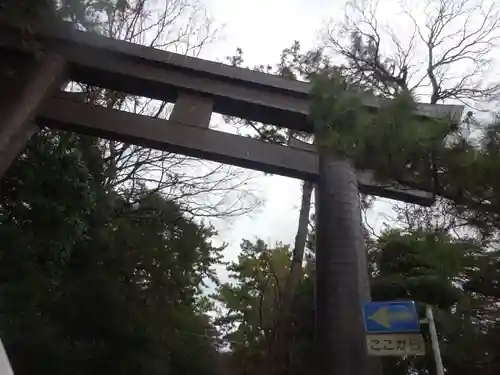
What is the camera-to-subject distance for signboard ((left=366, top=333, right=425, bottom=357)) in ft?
8.64

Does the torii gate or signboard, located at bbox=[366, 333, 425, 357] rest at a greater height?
the torii gate

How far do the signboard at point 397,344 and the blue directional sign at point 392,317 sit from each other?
0.10ft

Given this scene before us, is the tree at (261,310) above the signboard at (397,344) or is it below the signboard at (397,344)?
above

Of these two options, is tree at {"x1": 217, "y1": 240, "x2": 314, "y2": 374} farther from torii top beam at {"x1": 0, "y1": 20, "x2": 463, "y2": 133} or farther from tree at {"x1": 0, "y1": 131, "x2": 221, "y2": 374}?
torii top beam at {"x1": 0, "y1": 20, "x2": 463, "y2": 133}

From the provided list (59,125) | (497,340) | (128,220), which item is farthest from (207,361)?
(59,125)

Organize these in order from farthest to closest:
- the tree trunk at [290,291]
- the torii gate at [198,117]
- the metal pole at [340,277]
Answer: the tree trunk at [290,291], the torii gate at [198,117], the metal pole at [340,277]

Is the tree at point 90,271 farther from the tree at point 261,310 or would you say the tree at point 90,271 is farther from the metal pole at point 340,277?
the metal pole at point 340,277

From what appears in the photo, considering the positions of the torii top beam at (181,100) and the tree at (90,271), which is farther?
the tree at (90,271)

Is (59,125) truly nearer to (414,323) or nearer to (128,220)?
(128,220)

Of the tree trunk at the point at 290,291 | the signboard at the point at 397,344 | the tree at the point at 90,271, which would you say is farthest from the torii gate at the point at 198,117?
the tree trunk at the point at 290,291

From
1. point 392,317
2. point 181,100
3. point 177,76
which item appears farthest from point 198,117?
point 392,317

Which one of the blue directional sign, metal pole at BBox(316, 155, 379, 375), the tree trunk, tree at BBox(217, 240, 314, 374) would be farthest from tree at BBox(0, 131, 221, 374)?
the blue directional sign

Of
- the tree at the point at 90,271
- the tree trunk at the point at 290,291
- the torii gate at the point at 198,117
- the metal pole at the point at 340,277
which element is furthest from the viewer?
the tree trunk at the point at 290,291

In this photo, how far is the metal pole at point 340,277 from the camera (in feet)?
11.8
